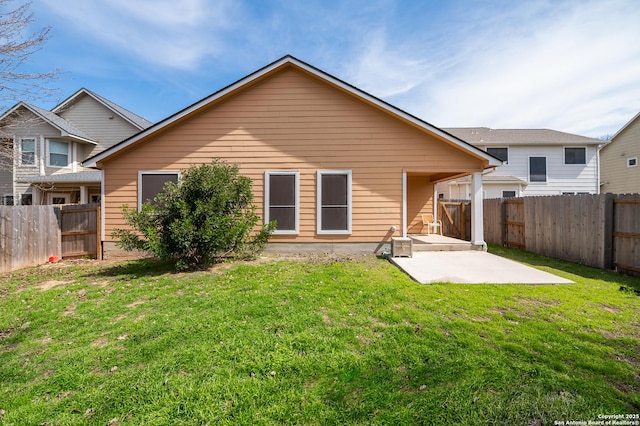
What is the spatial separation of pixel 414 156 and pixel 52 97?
10.7m

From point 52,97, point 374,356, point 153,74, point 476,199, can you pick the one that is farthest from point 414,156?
point 153,74

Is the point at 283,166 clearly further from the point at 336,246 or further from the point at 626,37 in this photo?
the point at 626,37

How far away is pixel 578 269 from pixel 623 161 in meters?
21.8

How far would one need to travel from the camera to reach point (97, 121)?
1738cm

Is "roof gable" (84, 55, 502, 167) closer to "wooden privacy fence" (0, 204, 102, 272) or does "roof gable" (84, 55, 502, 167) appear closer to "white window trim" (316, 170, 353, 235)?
"wooden privacy fence" (0, 204, 102, 272)

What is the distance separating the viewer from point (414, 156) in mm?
8898

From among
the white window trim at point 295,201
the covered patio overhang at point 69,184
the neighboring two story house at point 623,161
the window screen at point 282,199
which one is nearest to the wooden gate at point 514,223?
the white window trim at point 295,201

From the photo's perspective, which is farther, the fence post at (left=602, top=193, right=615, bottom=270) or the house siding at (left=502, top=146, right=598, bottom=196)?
the house siding at (left=502, top=146, right=598, bottom=196)

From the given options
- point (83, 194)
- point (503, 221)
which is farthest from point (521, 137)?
point (83, 194)

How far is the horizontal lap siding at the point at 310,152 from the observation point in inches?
351

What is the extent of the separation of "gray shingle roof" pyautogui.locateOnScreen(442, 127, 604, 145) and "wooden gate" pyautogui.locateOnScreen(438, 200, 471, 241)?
902cm

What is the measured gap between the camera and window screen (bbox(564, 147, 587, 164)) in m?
20.1

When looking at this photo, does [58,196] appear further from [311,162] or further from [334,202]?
[334,202]

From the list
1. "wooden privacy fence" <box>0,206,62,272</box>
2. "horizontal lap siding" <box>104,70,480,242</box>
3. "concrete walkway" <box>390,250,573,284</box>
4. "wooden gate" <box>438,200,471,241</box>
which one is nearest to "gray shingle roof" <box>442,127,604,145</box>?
"wooden gate" <box>438,200,471,241</box>
